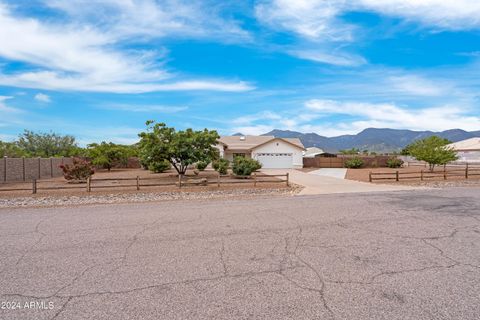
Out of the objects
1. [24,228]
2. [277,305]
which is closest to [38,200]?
[24,228]

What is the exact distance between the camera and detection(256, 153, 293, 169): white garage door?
38.1 m

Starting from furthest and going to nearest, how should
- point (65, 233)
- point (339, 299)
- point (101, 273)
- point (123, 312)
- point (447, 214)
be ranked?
point (447, 214) < point (65, 233) < point (101, 273) < point (339, 299) < point (123, 312)

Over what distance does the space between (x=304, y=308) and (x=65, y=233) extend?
5.75 meters

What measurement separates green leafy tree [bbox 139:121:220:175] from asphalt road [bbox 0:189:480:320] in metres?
12.1

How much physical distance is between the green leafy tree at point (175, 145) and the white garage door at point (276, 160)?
17.5m

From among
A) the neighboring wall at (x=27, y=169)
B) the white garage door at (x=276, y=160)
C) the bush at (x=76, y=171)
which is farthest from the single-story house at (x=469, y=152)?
the neighboring wall at (x=27, y=169)

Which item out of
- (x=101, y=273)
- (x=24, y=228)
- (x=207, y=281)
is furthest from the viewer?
(x=24, y=228)

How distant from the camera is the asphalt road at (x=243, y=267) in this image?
3283mm

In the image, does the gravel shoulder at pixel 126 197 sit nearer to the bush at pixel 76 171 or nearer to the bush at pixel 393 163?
the bush at pixel 76 171

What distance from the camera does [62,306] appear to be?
11.0 feet

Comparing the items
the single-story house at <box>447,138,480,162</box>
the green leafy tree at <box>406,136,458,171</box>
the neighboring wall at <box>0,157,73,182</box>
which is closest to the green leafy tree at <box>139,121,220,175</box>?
the neighboring wall at <box>0,157,73,182</box>

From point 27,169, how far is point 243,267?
23.1 meters

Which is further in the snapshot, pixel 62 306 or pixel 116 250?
pixel 116 250

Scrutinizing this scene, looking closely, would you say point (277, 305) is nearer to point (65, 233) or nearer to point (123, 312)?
point (123, 312)
